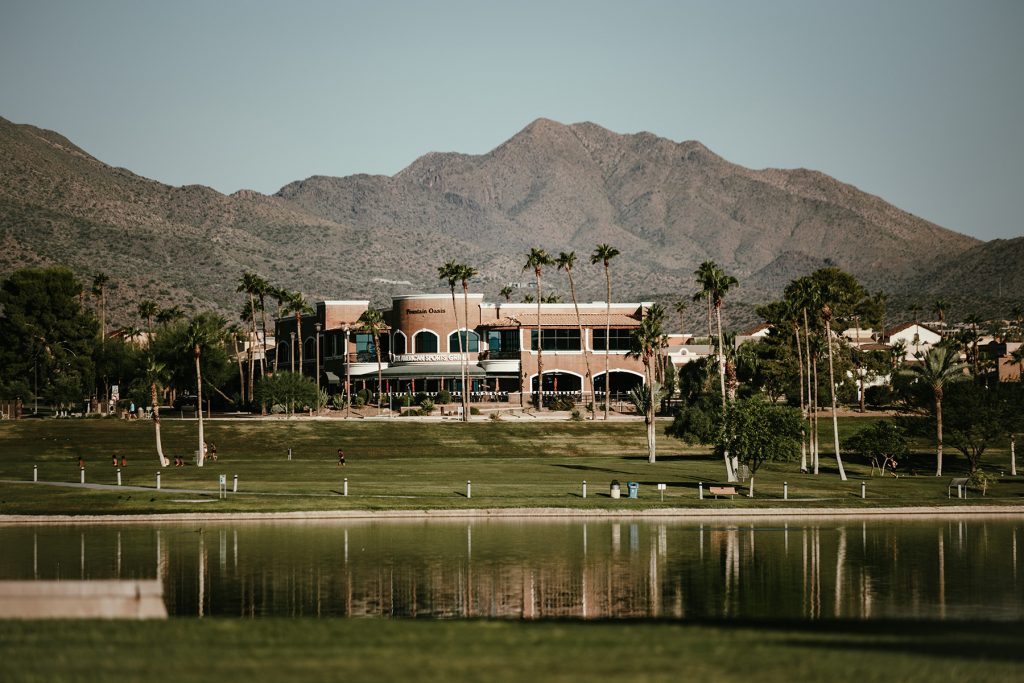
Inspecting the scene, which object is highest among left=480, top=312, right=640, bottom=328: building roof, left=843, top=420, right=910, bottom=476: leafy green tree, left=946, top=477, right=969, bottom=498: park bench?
left=480, top=312, right=640, bottom=328: building roof

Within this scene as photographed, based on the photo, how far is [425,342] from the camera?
135 m

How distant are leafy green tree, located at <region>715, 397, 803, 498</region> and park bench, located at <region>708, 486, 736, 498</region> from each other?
1.75m

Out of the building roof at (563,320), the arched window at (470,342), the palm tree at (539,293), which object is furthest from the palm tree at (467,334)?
the palm tree at (539,293)

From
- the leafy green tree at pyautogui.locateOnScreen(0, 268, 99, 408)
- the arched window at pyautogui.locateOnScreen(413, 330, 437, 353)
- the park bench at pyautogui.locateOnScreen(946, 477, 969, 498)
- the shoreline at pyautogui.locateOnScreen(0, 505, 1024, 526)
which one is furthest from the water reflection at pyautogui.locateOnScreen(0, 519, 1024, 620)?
the arched window at pyautogui.locateOnScreen(413, 330, 437, 353)

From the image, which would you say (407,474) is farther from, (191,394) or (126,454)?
(191,394)

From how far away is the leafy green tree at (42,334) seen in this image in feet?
381

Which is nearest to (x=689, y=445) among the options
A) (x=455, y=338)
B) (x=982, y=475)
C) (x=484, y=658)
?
(x=982, y=475)

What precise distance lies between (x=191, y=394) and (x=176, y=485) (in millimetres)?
76922

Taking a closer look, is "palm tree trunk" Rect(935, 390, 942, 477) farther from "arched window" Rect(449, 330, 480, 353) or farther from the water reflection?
"arched window" Rect(449, 330, 480, 353)

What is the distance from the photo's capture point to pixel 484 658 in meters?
21.5

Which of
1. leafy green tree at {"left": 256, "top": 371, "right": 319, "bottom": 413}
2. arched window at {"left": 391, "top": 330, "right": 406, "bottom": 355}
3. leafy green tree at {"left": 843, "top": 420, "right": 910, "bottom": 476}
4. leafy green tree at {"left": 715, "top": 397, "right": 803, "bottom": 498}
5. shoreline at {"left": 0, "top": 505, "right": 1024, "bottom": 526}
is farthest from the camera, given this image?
arched window at {"left": 391, "top": 330, "right": 406, "bottom": 355}

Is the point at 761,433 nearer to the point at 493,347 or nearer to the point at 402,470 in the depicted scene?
the point at 402,470

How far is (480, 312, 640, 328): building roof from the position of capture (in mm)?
133125

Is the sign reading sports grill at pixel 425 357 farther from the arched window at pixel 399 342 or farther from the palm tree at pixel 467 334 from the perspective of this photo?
the arched window at pixel 399 342
